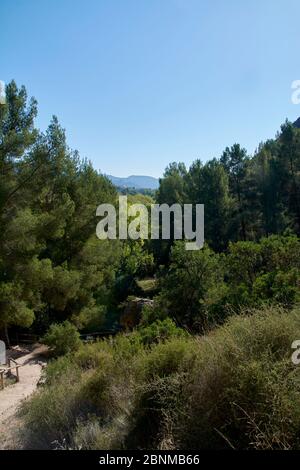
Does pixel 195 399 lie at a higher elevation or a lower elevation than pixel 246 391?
lower

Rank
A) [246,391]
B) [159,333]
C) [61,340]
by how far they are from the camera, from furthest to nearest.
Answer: [61,340]
[159,333]
[246,391]

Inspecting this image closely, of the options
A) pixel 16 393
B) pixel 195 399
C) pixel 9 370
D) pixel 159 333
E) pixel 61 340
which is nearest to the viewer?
pixel 195 399

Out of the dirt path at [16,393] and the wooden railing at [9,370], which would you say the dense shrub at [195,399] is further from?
the wooden railing at [9,370]

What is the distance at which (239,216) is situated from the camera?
33.7 metres

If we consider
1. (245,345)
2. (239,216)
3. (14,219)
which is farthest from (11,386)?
(239,216)

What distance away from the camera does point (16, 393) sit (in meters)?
12.3

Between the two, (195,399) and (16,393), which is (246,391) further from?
(16,393)

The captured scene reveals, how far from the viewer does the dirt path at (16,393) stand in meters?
6.07

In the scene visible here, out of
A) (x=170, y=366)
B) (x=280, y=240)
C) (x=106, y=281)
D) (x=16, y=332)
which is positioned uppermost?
(x=280, y=240)

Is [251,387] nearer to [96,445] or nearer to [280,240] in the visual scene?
[96,445]

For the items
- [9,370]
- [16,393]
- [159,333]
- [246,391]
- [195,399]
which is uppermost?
[246,391]

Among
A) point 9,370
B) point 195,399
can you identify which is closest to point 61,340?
point 9,370
